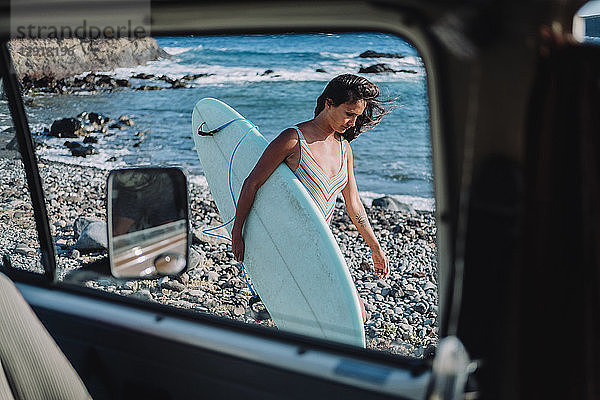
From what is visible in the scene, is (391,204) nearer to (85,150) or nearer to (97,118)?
(85,150)

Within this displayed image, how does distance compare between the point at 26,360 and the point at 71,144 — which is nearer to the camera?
the point at 26,360

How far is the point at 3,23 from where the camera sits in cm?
188

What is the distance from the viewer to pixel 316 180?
10.6 ft

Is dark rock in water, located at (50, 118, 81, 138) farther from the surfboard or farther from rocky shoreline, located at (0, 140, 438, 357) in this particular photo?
the surfboard

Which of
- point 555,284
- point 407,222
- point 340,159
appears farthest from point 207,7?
point 407,222

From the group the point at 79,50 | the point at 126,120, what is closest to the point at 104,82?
the point at 126,120

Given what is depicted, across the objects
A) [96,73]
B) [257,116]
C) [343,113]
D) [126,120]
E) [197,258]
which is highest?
[96,73]

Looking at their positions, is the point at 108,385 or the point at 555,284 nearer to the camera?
the point at 555,284

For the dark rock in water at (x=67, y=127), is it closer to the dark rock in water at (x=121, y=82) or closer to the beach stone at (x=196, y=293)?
the dark rock in water at (x=121, y=82)

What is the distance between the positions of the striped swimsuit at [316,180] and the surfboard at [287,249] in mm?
70

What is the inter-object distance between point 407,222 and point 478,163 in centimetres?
964

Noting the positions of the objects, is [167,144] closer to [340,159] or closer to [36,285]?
[340,159]

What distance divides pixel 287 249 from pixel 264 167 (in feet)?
1.41

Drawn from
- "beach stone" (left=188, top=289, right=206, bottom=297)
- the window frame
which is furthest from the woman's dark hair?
the window frame
